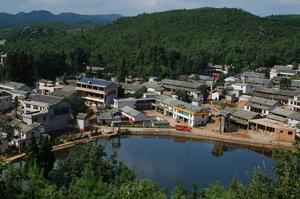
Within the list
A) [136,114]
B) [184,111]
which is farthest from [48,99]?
[184,111]

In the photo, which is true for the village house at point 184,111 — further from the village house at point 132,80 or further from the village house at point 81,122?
the village house at point 132,80

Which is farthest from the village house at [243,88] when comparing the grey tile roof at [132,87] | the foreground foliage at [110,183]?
the foreground foliage at [110,183]

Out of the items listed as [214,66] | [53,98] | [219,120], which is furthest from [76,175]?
[214,66]

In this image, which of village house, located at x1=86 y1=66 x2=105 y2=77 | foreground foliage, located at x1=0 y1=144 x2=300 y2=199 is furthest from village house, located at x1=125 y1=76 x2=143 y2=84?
foreground foliage, located at x1=0 y1=144 x2=300 y2=199

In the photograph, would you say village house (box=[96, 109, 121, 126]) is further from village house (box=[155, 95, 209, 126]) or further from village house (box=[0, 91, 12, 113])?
village house (box=[0, 91, 12, 113])

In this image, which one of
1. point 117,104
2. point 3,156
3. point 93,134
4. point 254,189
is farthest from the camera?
point 117,104

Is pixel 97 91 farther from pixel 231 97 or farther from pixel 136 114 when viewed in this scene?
pixel 231 97

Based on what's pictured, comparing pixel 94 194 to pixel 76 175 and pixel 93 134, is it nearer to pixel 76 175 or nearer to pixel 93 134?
pixel 76 175
